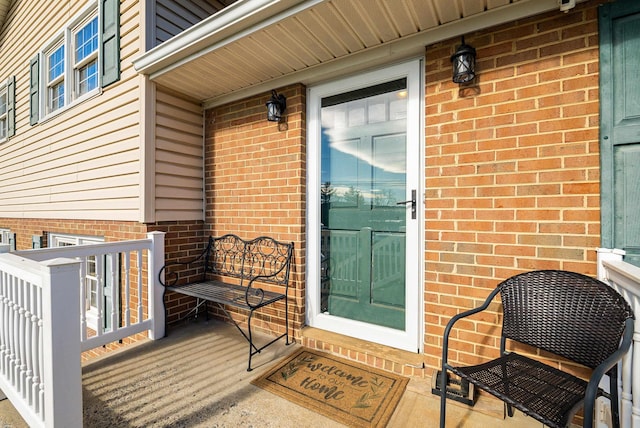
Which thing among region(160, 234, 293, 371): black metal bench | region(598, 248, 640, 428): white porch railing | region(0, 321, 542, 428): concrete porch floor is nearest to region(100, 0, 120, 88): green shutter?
region(160, 234, 293, 371): black metal bench

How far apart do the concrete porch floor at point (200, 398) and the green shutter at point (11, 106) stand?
19.0ft

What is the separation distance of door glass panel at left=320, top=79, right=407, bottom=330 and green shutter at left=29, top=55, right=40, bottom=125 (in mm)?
5018

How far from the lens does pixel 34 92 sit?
15.1ft

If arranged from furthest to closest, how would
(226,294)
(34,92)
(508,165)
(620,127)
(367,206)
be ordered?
(34,92), (226,294), (367,206), (508,165), (620,127)

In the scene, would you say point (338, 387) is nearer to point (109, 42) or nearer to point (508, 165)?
point (508, 165)

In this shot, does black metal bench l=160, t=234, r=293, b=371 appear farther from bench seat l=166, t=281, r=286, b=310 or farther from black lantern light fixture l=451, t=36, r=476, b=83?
black lantern light fixture l=451, t=36, r=476, b=83

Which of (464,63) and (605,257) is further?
(464,63)

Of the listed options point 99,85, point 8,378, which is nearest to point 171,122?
point 99,85

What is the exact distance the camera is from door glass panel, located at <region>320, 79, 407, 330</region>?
88.6 inches

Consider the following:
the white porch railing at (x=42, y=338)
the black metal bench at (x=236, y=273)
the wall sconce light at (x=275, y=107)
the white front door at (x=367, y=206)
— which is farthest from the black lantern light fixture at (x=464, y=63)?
the white porch railing at (x=42, y=338)

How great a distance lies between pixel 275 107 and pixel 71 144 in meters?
3.13

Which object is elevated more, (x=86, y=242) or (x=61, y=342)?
(x=86, y=242)

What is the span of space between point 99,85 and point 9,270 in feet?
8.50

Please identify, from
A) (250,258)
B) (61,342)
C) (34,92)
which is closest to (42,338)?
(61,342)
